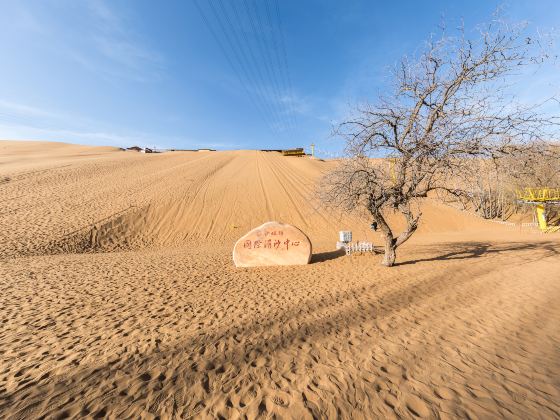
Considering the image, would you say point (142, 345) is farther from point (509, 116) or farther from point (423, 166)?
point (509, 116)

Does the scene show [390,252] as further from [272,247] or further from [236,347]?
[236,347]

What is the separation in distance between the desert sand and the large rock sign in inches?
20.8

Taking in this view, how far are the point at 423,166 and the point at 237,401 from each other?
8.36 m

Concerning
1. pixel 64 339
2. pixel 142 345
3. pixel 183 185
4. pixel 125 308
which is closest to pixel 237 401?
pixel 142 345

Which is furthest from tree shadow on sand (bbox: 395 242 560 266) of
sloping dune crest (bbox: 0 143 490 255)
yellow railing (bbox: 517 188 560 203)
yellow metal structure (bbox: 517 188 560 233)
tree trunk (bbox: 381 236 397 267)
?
yellow metal structure (bbox: 517 188 560 233)

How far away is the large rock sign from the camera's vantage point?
10438 mm

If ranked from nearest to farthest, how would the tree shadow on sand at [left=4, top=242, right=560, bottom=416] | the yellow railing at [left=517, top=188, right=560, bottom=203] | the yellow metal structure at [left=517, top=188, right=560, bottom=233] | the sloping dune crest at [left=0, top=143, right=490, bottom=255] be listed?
the tree shadow on sand at [left=4, top=242, right=560, bottom=416]
the sloping dune crest at [left=0, top=143, right=490, bottom=255]
the yellow railing at [left=517, top=188, right=560, bottom=203]
the yellow metal structure at [left=517, top=188, right=560, bottom=233]

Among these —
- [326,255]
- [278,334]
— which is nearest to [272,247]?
[326,255]

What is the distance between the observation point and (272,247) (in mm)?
10625

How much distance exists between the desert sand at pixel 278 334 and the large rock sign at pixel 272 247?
0.53 m

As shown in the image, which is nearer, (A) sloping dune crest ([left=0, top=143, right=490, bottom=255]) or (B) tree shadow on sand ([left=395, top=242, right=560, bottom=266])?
(B) tree shadow on sand ([left=395, top=242, right=560, bottom=266])

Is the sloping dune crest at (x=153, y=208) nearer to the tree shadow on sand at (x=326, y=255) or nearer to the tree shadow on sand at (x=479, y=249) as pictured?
the tree shadow on sand at (x=326, y=255)

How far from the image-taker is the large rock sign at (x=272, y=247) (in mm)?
10438

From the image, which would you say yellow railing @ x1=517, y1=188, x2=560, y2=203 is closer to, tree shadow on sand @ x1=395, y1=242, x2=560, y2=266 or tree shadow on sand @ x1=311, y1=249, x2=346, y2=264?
tree shadow on sand @ x1=395, y1=242, x2=560, y2=266
